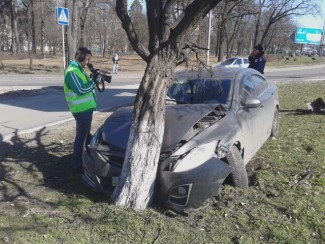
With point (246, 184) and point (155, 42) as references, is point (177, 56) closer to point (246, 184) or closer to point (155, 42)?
point (155, 42)

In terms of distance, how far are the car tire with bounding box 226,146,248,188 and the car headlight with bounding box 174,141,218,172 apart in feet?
1.15

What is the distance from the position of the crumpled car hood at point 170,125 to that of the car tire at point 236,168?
0.54 metres

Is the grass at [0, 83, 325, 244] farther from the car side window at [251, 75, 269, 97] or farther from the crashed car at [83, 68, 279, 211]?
the car side window at [251, 75, 269, 97]

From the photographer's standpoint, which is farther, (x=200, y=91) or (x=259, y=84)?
(x=259, y=84)

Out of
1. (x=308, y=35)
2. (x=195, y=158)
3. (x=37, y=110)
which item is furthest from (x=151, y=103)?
(x=308, y=35)

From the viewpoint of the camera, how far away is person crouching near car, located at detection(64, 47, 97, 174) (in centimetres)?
529

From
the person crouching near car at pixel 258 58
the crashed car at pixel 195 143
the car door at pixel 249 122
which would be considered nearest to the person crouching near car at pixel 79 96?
the crashed car at pixel 195 143

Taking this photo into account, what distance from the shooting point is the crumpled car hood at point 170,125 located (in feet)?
13.9

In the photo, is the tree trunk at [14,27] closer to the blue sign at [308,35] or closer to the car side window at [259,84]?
the blue sign at [308,35]

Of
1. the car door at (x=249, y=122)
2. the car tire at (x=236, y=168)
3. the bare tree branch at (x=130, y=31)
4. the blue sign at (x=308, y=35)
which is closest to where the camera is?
the bare tree branch at (x=130, y=31)

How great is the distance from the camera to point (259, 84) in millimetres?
6902

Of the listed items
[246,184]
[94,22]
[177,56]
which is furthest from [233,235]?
[94,22]

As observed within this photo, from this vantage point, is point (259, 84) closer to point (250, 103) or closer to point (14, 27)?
point (250, 103)

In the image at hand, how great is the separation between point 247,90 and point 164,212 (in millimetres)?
2621
